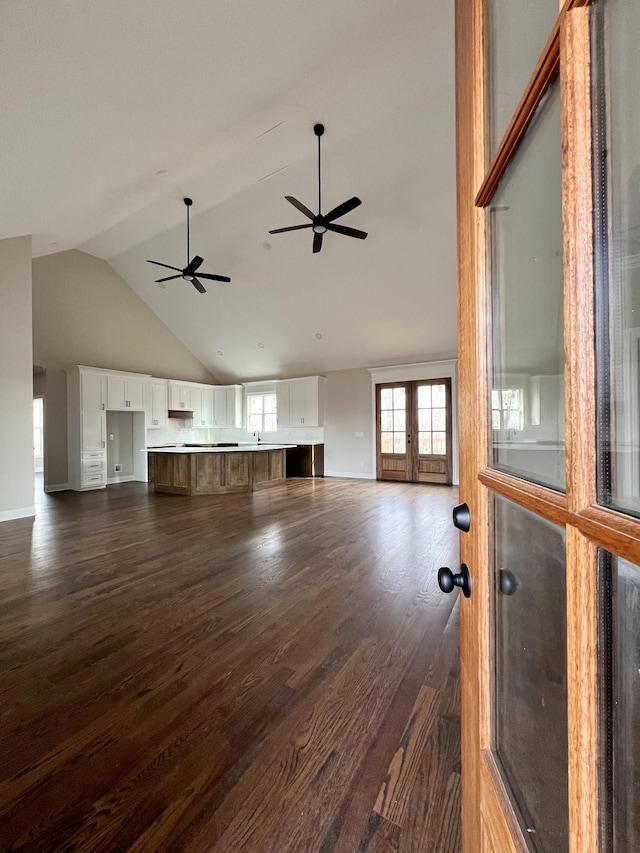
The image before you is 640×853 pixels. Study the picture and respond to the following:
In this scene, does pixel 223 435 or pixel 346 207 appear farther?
pixel 223 435

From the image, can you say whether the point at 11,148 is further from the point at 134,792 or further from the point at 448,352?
the point at 448,352

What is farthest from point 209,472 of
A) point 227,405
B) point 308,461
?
point 227,405

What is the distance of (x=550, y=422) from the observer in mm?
480

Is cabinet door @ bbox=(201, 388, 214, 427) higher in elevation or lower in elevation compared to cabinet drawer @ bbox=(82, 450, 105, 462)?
higher

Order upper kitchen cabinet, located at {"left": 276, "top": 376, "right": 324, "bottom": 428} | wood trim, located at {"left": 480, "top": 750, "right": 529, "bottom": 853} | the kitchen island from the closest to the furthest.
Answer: wood trim, located at {"left": 480, "top": 750, "right": 529, "bottom": 853} < the kitchen island < upper kitchen cabinet, located at {"left": 276, "top": 376, "right": 324, "bottom": 428}

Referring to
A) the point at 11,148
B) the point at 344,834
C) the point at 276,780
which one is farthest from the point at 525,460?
the point at 11,148

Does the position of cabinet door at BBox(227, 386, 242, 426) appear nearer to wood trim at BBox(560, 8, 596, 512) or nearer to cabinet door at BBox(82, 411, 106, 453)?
cabinet door at BBox(82, 411, 106, 453)

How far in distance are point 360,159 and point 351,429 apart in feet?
17.7

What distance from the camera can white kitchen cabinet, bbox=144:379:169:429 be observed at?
338 inches

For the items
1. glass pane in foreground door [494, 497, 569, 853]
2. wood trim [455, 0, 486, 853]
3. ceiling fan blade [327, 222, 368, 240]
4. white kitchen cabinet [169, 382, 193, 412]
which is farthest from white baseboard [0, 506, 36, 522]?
glass pane in foreground door [494, 497, 569, 853]

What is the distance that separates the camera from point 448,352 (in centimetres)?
746

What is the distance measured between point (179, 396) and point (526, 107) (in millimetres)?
9682

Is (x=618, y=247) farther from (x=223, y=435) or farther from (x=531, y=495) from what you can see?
(x=223, y=435)

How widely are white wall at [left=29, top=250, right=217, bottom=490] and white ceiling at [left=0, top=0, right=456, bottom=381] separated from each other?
1.80 feet
